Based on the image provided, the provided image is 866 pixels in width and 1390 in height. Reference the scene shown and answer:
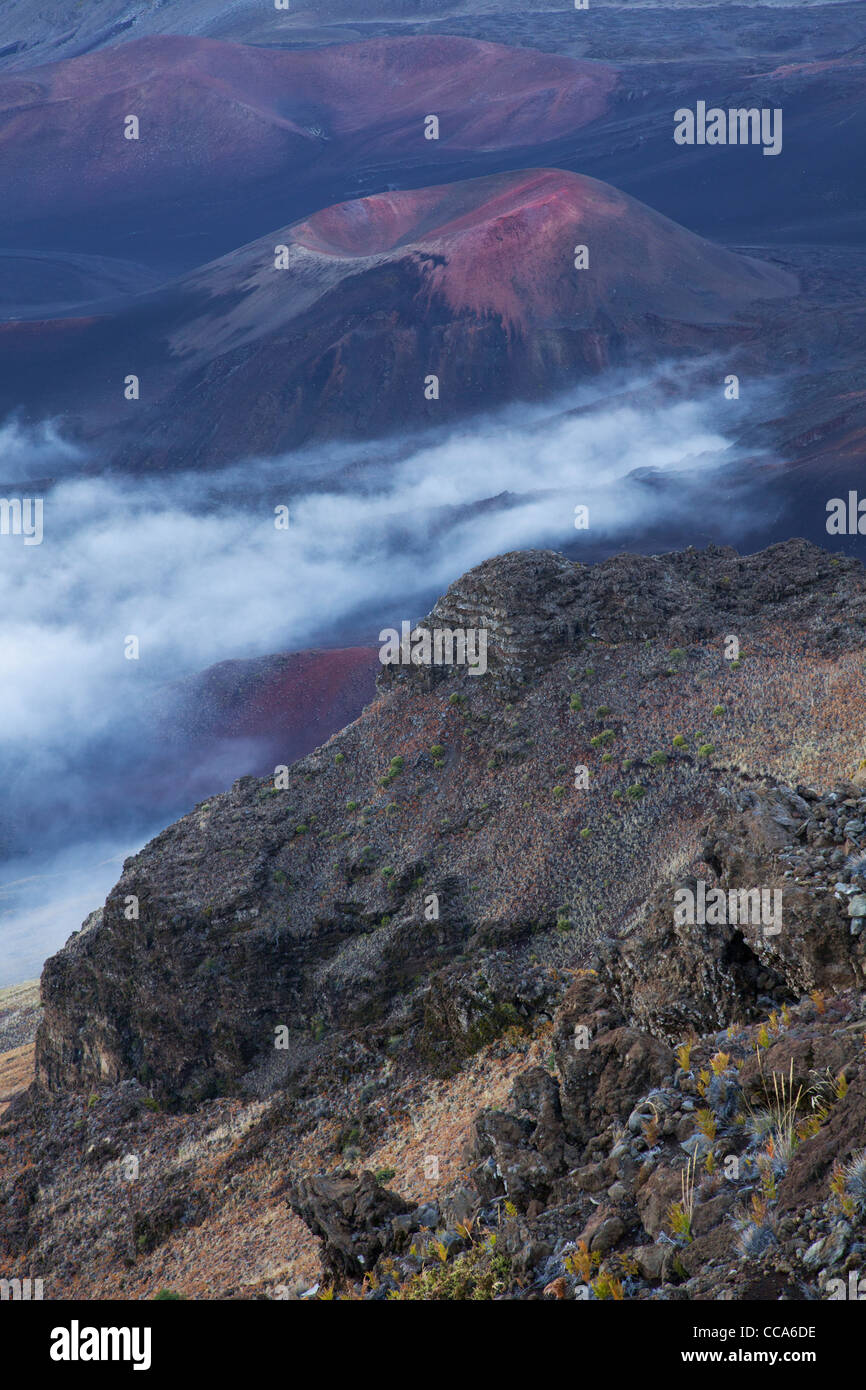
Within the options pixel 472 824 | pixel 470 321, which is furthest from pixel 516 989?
pixel 470 321

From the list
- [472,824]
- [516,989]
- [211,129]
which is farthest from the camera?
[211,129]

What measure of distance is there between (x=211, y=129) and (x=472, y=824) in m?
137

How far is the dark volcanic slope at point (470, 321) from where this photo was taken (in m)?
93.4

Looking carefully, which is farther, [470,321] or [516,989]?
[470,321]

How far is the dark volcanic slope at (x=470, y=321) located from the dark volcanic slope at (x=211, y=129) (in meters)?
40.9

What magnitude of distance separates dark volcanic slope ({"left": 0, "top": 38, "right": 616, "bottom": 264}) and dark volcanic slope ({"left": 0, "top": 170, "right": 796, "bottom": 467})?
4088 centimetres

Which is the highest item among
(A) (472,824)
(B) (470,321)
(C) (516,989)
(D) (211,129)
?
(D) (211,129)

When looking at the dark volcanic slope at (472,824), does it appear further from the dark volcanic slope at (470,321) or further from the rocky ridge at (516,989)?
the dark volcanic slope at (470,321)

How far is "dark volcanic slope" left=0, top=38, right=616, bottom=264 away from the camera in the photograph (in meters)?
135

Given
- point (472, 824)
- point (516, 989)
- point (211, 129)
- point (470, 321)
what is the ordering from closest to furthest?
1. point (516, 989)
2. point (472, 824)
3. point (470, 321)
4. point (211, 129)

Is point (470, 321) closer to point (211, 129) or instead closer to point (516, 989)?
point (211, 129)

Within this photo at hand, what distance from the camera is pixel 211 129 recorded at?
137625 mm

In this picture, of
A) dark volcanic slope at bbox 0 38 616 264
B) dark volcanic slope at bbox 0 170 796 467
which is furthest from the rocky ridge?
dark volcanic slope at bbox 0 38 616 264

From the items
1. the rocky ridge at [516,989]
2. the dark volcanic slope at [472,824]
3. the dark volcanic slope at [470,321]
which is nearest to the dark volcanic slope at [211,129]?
the dark volcanic slope at [470,321]
